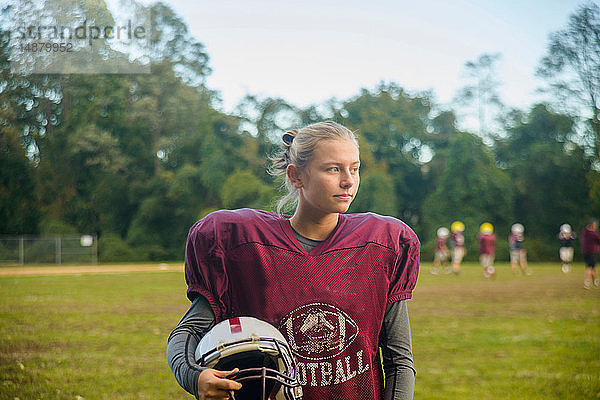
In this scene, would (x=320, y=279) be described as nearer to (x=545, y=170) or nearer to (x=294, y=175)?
(x=294, y=175)

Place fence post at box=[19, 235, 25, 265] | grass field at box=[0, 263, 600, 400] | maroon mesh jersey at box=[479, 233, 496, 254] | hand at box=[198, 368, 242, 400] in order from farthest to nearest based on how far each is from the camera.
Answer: fence post at box=[19, 235, 25, 265], maroon mesh jersey at box=[479, 233, 496, 254], grass field at box=[0, 263, 600, 400], hand at box=[198, 368, 242, 400]

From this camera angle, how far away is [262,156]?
130 ft

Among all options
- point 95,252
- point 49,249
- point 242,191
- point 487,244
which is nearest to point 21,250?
point 49,249

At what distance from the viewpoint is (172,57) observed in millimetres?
41219

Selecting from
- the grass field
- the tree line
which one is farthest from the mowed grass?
the tree line

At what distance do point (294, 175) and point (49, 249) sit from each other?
32430 mm

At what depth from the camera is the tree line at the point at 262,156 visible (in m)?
30.1

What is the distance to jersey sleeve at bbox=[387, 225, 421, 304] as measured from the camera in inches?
87.3

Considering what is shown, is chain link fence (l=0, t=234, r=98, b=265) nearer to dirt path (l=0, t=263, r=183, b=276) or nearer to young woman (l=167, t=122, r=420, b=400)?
dirt path (l=0, t=263, r=183, b=276)

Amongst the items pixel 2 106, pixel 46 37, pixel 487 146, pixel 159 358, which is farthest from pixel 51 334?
pixel 487 146

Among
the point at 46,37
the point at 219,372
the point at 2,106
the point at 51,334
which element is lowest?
the point at 51,334

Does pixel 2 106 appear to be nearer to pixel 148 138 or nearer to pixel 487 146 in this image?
pixel 148 138

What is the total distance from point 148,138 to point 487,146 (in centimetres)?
1936

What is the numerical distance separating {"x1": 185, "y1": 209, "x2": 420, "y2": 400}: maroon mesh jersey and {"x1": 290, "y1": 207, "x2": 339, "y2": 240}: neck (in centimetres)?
4
